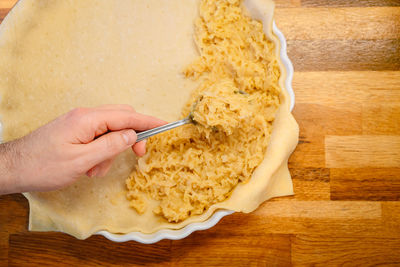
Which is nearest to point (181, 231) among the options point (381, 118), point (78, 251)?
point (78, 251)

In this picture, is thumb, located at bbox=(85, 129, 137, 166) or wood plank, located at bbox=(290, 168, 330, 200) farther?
wood plank, located at bbox=(290, 168, 330, 200)

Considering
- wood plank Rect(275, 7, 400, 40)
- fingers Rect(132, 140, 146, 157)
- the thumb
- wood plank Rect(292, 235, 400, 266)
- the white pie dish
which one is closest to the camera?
the thumb

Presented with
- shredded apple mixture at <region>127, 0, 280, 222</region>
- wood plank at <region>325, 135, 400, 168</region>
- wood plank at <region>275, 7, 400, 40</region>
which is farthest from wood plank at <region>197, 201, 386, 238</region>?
wood plank at <region>275, 7, 400, 40</region>

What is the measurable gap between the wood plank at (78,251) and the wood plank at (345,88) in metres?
1.12

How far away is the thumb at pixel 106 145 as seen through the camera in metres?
1.43

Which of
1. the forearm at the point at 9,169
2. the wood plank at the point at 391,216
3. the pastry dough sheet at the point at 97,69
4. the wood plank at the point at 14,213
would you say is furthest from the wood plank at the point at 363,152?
the wood plank at the point at 14,213

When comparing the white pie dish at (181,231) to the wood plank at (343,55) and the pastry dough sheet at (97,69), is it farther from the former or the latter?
the wood plank at (343,55)

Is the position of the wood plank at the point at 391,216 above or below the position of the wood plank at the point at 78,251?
below

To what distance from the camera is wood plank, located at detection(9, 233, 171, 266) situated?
1.90 meters

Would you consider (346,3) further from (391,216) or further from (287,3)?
(391,216)

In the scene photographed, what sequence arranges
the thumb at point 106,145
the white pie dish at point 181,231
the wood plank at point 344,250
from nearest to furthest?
the thumb at point 106,145 < the white pie dish at point 181,231 < the wood plank at point 344,250

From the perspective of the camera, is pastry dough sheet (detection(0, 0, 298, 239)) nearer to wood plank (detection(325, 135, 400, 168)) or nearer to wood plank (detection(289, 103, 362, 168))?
wood plank (detection(289, 103, 362, 168))

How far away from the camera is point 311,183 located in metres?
1.88

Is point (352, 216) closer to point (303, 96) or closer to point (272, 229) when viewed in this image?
point (272, 229)
